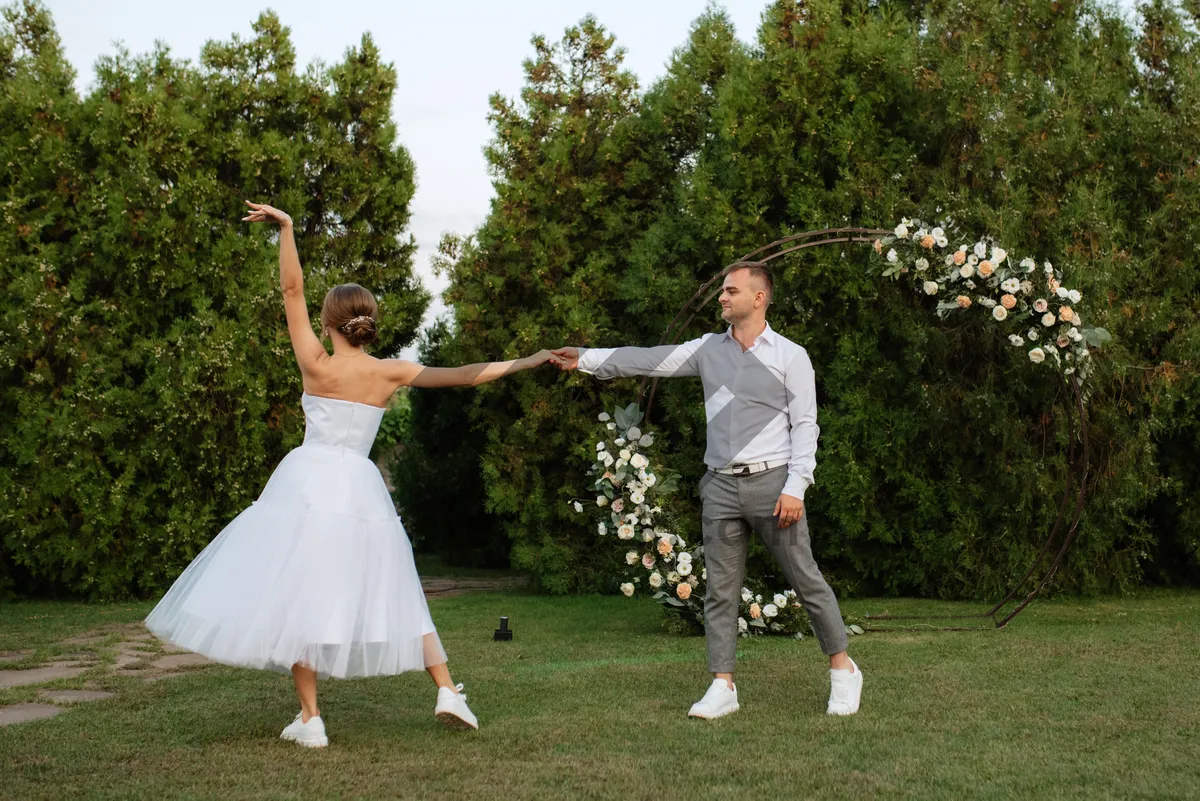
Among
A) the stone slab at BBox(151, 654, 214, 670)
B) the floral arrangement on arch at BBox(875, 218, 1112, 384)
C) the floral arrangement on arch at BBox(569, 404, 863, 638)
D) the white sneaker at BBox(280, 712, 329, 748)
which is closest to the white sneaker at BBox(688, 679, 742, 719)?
the white sneaker at BBox(280, 712, 329, 748)

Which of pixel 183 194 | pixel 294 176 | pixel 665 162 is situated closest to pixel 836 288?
pixel 665 162

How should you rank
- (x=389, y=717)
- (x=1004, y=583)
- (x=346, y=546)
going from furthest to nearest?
(x=1004, y=583)
(x=389, y=717)
(x=346, y=546)

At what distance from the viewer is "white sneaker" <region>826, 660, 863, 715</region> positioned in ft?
16.0

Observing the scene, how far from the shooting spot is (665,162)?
33.6 ft

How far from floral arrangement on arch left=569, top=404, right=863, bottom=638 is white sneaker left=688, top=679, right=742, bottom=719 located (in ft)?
6.69

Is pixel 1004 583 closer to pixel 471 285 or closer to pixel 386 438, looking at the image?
pixel 471 285

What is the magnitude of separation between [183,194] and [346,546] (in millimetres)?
Answer: 6027

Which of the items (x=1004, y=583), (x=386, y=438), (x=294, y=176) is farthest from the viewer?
(x=386, y=438)

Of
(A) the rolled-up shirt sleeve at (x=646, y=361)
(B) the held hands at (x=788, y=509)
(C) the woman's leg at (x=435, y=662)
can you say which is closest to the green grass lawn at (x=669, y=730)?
(C) the woman's leg at (x=435, y=662)

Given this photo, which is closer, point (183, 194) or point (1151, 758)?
point (1151, 758)

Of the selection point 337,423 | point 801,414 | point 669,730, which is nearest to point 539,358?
point 337,423

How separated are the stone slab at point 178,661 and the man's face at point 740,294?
146 inches

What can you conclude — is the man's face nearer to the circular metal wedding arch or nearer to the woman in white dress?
the woman in white dress

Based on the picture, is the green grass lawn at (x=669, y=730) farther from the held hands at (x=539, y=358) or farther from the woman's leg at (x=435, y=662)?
the held hands at (x=539, y=358)
